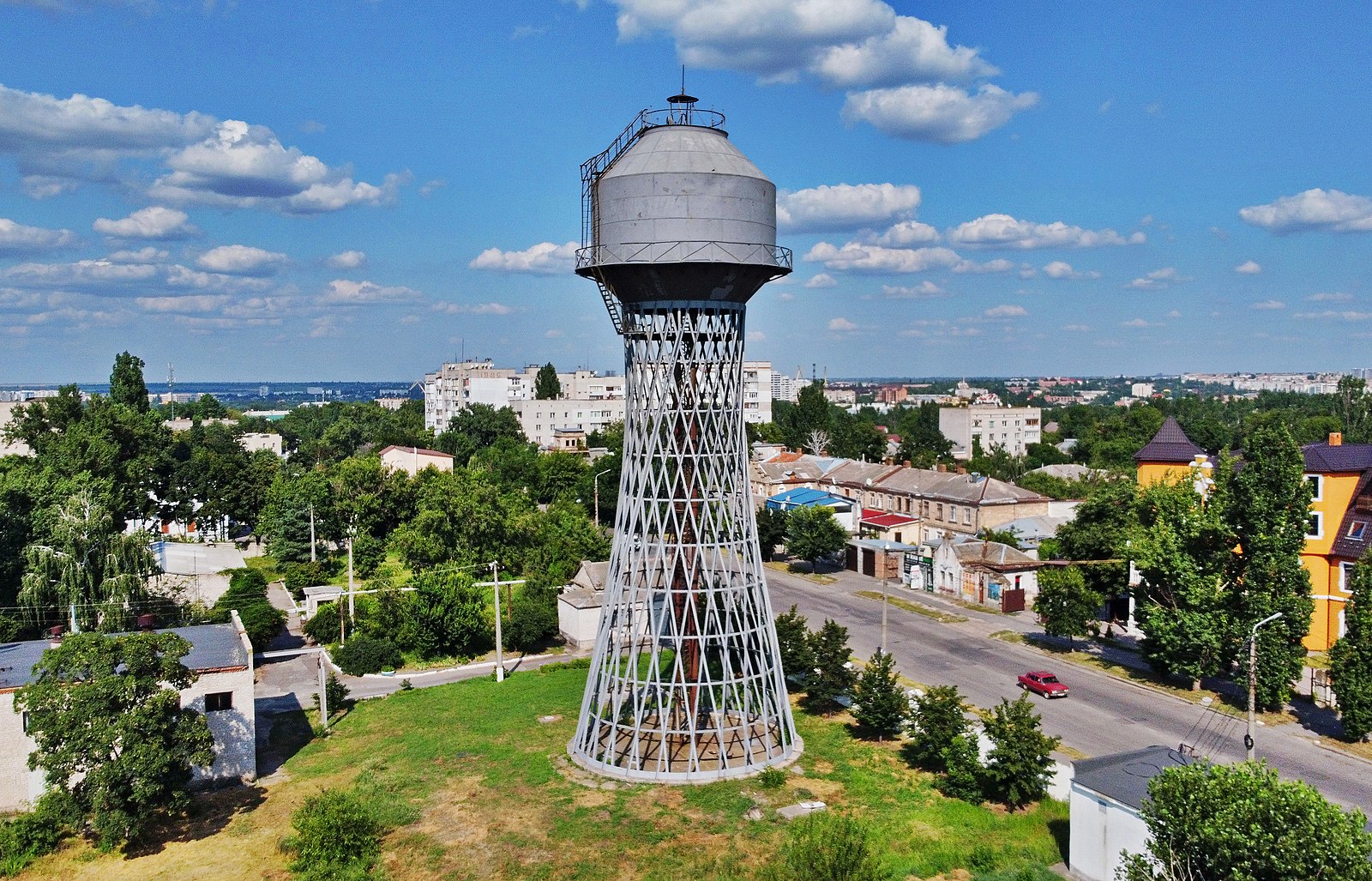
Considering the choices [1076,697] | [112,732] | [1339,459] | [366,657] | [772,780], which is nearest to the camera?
[112,732]

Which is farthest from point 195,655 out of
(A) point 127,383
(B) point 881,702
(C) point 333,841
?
(A) point 127,383

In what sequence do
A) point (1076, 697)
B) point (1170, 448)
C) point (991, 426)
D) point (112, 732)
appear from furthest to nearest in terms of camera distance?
point (991, 426)
point (1170, 448)
point (1076, 697)
point (112, 732)

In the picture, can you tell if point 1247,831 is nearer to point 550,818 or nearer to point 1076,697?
point 550,818

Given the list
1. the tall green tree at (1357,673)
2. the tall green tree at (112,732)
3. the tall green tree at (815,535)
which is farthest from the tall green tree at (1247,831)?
the tall green tree at (815,535)

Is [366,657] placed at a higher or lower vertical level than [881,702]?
lower

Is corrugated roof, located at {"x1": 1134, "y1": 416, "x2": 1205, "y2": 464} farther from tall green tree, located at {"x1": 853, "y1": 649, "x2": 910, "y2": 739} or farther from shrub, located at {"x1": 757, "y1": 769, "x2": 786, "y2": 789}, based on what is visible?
shrub, located at {"x1": 757, "y1": 769, "x2": 786, "y2": 789}

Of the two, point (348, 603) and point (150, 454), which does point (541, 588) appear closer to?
point (348, 603)

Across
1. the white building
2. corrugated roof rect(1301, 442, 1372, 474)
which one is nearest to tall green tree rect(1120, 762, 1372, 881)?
the white building
